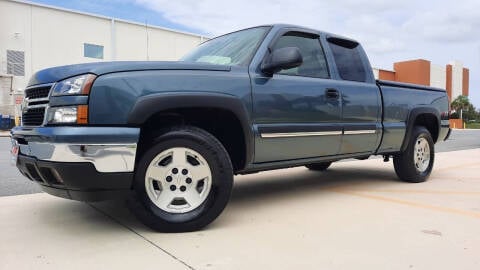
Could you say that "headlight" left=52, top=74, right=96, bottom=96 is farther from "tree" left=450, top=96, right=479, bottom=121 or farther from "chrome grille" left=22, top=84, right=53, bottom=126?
"tree" left=450, top=96, right=479, bottom=121

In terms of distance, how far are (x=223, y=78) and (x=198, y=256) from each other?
1.50 m

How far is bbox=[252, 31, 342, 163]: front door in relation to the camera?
399cm

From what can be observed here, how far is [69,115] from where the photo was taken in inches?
125

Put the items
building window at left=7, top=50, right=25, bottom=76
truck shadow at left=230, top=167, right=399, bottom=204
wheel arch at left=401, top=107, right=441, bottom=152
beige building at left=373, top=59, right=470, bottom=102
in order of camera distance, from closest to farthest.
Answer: truck shadow at left=230, top=167, right=399, bottom=204, wheel arch at left=401, top=107, right=441, bottom=152, building window at left=7, top=50, right=25, bottom=76, beige building at left=373, top=59, right=470, bottom=102

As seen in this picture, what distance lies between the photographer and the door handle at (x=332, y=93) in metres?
4.57

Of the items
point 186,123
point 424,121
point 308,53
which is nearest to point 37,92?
point 186,123

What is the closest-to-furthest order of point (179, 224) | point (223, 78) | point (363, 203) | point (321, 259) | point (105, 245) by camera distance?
point (321, 259), point (105, 245), point (179, 224), point (223, 78), point (363, 203)

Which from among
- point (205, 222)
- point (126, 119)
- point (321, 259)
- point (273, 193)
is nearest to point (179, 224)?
point (205, 222)

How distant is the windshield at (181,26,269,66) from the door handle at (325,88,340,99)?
89 centimetres

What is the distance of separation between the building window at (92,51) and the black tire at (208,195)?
3012cm

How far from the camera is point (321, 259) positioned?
2.90m

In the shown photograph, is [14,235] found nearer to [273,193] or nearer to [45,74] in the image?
[45,74]

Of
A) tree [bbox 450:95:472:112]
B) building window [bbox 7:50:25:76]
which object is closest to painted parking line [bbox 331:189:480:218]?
building window [bbox 7:50:25:76]

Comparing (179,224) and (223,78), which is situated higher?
(223,78)
